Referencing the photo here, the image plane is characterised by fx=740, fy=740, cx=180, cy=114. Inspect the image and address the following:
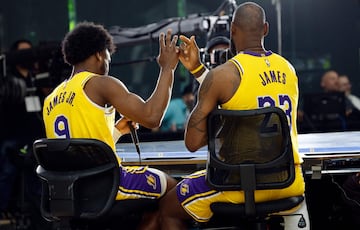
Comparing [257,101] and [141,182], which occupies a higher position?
[257,101]

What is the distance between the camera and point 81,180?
3.75 meters

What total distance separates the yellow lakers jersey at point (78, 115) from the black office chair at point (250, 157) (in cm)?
62

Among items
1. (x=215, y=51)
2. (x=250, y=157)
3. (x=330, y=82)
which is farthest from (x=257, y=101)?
(x=330, y=82)

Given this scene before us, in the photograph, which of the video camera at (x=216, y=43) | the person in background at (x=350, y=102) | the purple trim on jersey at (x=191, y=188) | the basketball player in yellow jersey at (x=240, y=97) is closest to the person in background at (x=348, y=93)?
the person in background at (x=350, y=102)

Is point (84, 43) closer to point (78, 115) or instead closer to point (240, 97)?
point (78, 115)

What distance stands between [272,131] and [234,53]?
62cm

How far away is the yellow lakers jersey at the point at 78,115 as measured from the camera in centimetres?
383

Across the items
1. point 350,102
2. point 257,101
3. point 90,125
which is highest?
point 257,101

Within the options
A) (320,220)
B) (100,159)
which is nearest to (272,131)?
(100,159)

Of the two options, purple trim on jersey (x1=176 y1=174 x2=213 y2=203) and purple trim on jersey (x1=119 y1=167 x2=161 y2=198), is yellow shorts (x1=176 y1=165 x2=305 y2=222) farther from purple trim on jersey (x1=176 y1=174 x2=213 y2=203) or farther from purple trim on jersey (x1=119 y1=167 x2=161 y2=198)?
purple trim on jersey (x1=119 y1=167 x2=161 y2=198)

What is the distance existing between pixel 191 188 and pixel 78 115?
70 centimetres

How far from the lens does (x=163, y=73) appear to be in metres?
3.89

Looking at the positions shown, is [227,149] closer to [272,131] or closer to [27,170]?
[272,131]

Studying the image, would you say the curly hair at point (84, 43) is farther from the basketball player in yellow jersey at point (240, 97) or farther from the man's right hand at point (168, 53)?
the basketball player in yellow jersey at point (240, 97)
